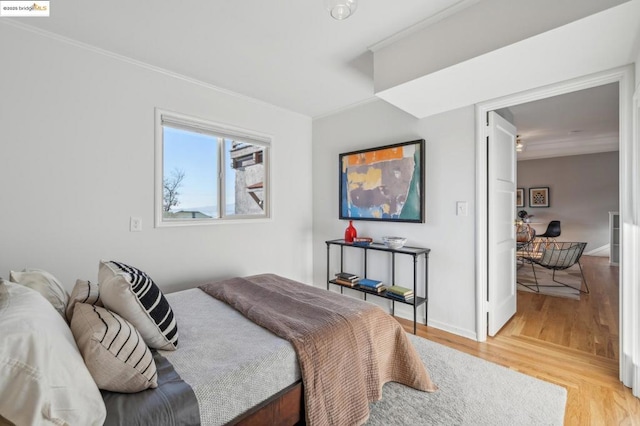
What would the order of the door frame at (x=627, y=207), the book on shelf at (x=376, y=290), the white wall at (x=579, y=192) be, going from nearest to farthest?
the door frame at (x=627, y=207)
the book on shelf at (x=376, y=290)
the white wall at (x=579, y=192)

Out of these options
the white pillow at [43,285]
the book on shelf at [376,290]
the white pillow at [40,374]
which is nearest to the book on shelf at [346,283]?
the book on shelf at [376,290]

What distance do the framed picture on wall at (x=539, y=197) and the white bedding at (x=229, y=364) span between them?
7.89m

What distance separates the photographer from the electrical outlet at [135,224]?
8.06 feet

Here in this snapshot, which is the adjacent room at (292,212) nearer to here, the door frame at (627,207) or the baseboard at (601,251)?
the door frame at (627,207)

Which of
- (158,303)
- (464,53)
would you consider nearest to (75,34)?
(158,303)

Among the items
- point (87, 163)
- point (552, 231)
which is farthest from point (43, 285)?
point (552, 231)

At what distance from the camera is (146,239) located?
8.35ft

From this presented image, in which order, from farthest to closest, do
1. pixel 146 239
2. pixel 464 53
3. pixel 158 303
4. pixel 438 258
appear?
pixel 438 258 → pixel 146 239 → pixel 464 53 → pixel 158 303

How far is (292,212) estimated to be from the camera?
12.3 feet

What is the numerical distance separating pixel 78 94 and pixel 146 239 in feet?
3.97

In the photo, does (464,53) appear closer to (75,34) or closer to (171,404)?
(171,404)

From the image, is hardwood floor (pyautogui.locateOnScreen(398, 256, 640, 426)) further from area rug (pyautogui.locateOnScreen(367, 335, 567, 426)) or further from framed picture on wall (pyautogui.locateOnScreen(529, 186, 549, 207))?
framed picture on wall (pyautogui.locateOnScreen(529, 186, 549, 207))

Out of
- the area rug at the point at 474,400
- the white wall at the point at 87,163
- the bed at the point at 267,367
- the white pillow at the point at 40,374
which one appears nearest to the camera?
the white pillow at the point at 40,374

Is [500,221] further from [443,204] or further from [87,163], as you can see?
[87,163]
